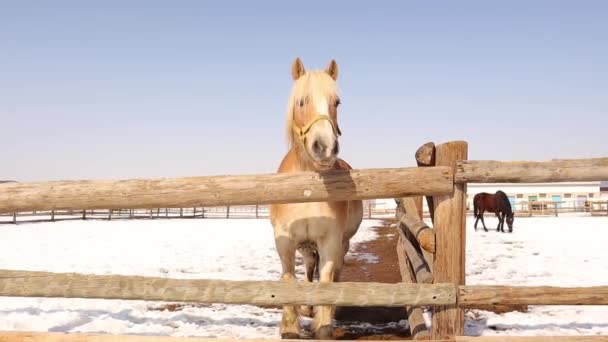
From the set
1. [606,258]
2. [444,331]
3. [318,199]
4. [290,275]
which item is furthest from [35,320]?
[606,258]

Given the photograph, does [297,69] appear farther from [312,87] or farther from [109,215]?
[109,215]

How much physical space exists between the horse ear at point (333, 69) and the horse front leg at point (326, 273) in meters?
1.48

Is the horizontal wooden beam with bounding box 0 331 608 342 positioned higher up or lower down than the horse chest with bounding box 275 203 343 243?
lower down

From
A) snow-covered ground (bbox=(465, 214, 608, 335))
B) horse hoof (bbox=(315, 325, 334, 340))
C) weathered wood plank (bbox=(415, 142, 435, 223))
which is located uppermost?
weathered wood plank (bbox=(415, 142, 435, 223))

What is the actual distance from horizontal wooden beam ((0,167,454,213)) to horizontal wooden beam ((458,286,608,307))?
734 millimetres

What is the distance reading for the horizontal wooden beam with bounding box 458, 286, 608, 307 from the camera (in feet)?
9.45

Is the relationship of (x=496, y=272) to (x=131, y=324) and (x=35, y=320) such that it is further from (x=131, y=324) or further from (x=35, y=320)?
(x=35, y=320)

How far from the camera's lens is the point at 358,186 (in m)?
2.92

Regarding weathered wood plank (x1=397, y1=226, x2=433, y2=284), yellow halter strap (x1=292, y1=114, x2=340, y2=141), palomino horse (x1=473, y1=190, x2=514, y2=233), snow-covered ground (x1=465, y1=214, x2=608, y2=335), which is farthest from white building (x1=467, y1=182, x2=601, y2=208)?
yellow halter strap (x1=292, y1=114, x2=340, y2=141)

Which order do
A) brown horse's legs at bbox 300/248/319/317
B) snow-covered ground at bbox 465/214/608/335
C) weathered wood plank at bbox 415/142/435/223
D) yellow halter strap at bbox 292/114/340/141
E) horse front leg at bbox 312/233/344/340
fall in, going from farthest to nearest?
brown horse's legs at bbox 300/248/319/317, snow-covered ground at bbox 465/214/608/335, horse front leg at bbox 312/233/344/340, weathered wood plank at bbox 415/142/435/223, yellow halter strap at bbox 292/114/340/141

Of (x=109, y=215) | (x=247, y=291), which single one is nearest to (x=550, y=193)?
(x=109, y=215)

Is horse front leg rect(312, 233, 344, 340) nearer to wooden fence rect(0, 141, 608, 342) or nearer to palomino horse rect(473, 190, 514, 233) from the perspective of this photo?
wooden fence rect(0, 141, 608, 342)

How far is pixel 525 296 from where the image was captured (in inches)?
114

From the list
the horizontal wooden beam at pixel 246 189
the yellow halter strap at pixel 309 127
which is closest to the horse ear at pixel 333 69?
the yellow halter strap at pixel 309 127
